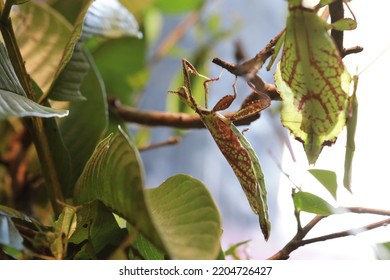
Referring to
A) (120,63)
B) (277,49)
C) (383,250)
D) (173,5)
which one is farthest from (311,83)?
(173,5)

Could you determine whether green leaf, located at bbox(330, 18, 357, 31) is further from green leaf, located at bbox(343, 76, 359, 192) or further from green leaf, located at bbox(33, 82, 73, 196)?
green leaf, located at bbox(33, 82, 73, 196)

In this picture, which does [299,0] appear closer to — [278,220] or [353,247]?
[353,247]

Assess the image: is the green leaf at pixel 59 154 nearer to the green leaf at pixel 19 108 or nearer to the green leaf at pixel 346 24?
the green leaf at pixel 19 108

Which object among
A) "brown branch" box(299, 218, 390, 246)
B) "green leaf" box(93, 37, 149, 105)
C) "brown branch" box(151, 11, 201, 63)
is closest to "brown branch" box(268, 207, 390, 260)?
"brown branch" box(299, 218, 390, 246)

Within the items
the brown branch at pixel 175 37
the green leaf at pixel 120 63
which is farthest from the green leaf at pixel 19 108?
the brown branch at pixel 175 37

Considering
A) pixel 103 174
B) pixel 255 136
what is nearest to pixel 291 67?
pixel 103 174

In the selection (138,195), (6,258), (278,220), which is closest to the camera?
(138,195)
